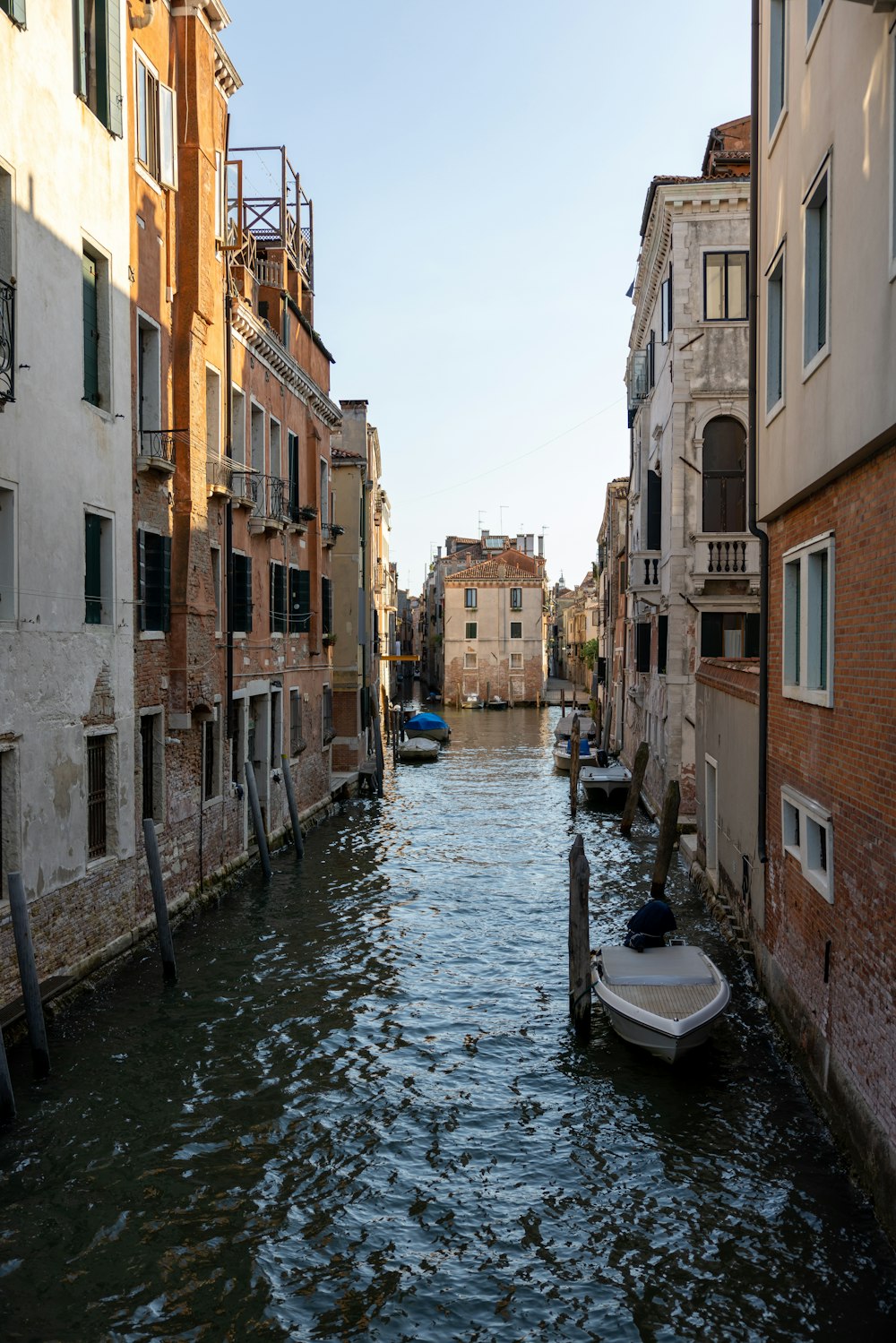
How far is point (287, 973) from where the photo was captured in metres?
13.7

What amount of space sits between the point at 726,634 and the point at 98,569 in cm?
Answer: 1361

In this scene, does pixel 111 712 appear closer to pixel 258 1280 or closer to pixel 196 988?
pixel 196 988

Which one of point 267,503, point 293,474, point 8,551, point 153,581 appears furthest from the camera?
point 293,474

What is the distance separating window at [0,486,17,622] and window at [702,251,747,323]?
51.4 feet

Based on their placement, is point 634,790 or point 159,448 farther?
point 634,790

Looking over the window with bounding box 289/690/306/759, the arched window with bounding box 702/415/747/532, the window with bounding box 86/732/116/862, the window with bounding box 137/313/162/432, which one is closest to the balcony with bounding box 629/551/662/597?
the arched window with bounding box 702/415/747/532

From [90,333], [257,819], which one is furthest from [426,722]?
[90,333]

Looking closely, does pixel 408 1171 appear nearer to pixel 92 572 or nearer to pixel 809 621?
pixel 809 621

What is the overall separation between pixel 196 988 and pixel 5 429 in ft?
21.4

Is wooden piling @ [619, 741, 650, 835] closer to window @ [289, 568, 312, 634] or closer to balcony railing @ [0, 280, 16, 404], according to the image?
window @ [289, 568, 312, 634]

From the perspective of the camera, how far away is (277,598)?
2130 centimetres

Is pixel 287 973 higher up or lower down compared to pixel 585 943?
lower down

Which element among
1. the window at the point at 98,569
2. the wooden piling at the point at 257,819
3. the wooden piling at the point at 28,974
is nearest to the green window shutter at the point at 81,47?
the window at the point at 98,569

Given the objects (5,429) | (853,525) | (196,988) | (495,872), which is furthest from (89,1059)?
(495,872)
